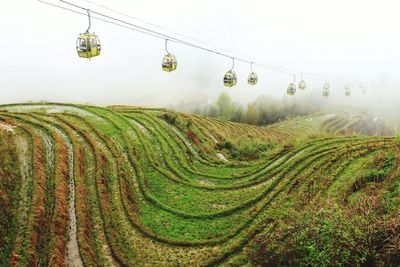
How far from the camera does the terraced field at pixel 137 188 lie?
51.1 ft

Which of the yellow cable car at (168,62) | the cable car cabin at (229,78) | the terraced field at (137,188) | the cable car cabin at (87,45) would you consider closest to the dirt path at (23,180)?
the terraced field at (137,188)

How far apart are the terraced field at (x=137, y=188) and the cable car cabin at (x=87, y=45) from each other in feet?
26.1

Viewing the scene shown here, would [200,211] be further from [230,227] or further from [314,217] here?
[314,217]

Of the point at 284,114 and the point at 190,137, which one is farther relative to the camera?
the point at 284,114

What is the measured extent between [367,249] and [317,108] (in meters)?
126

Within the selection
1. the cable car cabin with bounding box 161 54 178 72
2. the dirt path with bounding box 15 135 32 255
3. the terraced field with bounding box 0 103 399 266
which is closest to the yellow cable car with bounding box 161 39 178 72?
the cable car cabin with bounding box 161 54 178 72

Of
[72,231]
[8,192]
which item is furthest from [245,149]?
[8,192]

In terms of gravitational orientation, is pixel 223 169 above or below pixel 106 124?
below

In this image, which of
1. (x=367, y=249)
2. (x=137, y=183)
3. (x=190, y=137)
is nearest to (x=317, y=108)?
(x=190, y=137)

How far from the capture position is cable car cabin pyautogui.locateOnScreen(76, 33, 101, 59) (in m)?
16.3

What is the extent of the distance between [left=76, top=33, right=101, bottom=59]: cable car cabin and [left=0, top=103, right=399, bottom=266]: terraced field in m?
7.96

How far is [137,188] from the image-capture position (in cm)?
2231

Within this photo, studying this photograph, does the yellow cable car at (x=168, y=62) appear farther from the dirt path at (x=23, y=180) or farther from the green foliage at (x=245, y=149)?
the green foliage at (x=245, y=149)

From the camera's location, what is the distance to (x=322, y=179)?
20531mm
